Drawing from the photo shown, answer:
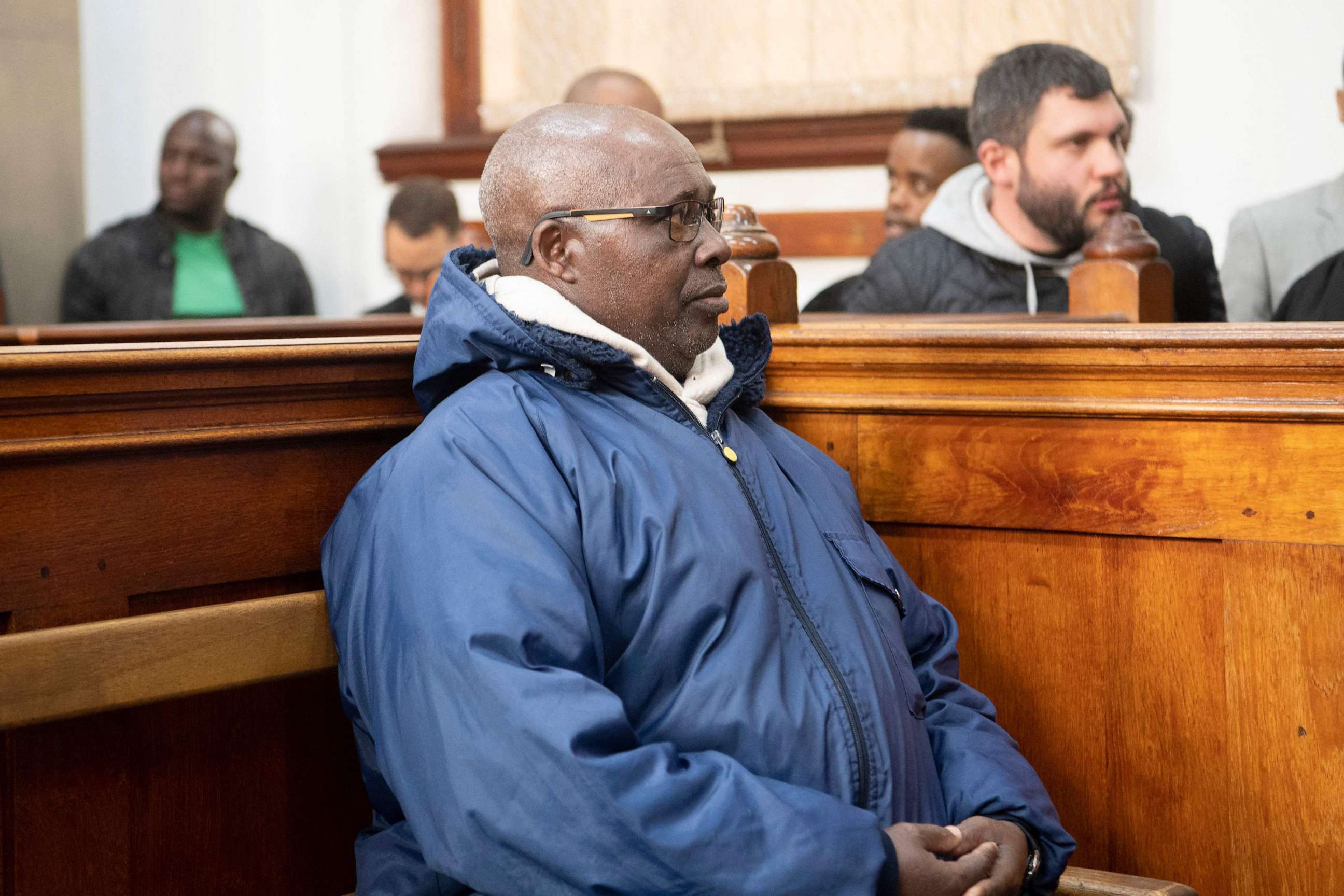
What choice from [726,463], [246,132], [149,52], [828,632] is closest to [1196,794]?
[828,632]

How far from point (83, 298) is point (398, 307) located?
94 centimetres

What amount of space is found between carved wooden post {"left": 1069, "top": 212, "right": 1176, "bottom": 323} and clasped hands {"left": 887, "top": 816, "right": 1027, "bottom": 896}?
3.24ft

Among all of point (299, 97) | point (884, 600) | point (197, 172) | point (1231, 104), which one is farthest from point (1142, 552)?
point (299, 97)

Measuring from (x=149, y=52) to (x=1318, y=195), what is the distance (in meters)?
3.85

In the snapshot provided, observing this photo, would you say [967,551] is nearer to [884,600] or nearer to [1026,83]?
[884,600]

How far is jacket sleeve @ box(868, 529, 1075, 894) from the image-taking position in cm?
132

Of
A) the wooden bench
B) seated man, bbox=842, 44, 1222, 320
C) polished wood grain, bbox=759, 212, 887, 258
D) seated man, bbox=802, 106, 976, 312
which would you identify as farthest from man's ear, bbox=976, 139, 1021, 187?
the wooden bench

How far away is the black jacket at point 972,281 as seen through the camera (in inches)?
115

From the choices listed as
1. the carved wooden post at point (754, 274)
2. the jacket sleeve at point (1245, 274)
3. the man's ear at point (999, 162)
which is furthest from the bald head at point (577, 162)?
the jacket sleeve at point (1245, 274)

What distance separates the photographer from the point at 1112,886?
1341 mm

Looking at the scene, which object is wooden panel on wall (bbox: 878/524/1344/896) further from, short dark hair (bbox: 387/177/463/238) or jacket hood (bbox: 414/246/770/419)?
short dark hair (bbox: 387/177/463/238)

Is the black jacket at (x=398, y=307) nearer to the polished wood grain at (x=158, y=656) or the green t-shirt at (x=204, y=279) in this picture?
the green t-shirt at (x=204, y=279)

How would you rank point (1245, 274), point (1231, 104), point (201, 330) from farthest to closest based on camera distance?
point (1231, 104), point (1245, 274), point (201, 330)

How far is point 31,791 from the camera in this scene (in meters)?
1.19
